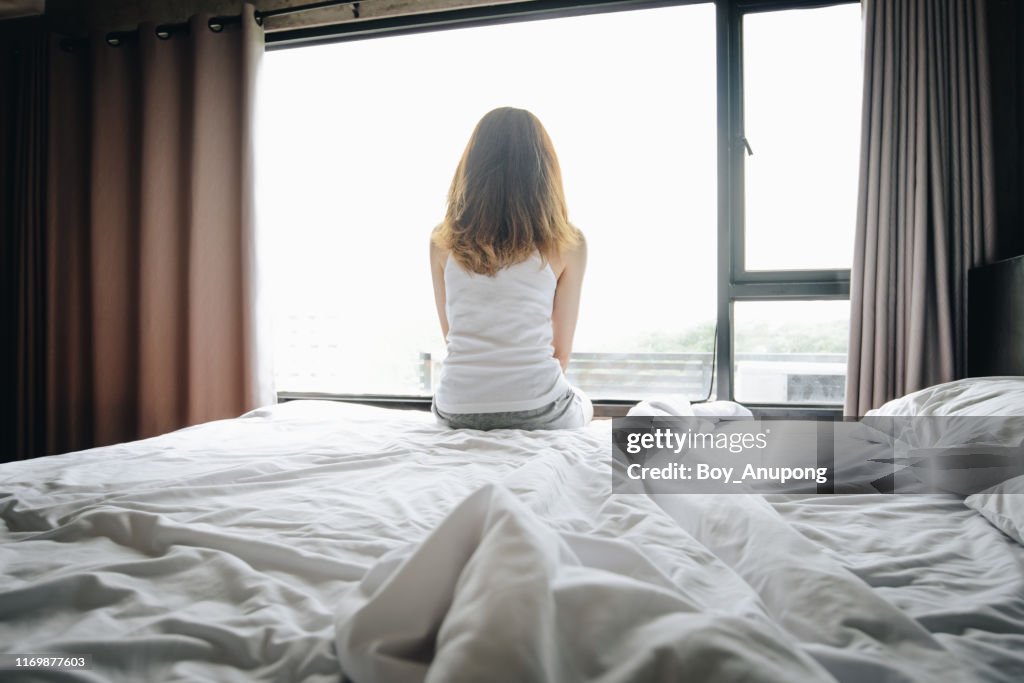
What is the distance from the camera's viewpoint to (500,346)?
1439mm

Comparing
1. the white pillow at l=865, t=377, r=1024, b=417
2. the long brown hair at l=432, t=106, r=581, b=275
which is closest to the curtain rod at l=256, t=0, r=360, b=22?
the long brown hair at l=432, t=106, r=581, b=275

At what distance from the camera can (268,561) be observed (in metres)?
0.63

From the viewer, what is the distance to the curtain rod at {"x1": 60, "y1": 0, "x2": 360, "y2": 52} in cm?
260

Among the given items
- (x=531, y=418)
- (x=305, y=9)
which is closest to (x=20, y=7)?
(x=305, y=9)

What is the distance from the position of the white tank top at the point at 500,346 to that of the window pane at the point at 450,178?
115 cm

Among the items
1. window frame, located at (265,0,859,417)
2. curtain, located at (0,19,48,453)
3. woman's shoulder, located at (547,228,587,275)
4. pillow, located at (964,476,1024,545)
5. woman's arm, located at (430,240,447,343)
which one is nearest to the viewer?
pillow, located at (964,476,1024,545)

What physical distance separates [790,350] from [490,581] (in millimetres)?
2326

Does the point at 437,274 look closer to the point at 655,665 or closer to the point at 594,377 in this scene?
the point at 594,377

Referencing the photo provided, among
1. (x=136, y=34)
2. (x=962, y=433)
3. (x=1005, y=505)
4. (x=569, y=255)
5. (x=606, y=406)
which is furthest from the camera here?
(x=136, y=34)

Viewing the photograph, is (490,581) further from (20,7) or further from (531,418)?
(20,7)

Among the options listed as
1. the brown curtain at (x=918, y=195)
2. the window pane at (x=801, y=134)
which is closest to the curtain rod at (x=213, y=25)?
the window pane at (x=801, y=134)

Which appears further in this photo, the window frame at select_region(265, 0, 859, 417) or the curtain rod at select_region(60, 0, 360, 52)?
the curtain rod at select_region(60, 0, 360, 52)

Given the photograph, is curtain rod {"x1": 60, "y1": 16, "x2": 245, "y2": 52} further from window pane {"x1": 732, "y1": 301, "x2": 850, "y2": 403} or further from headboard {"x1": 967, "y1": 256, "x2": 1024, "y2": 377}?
headboard {"x1": 967, "y1": 256, "x2": 1024, "y2": 377}

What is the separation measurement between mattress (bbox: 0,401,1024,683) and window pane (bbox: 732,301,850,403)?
1570mm
